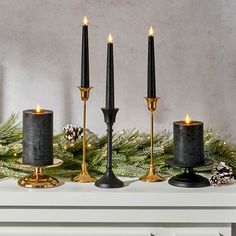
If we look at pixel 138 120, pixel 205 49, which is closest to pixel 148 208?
pixel 138 120

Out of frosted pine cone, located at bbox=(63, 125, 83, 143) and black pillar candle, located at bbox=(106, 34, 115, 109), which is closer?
black pillar candle, located at bbox=(106, 34, 115, 109)

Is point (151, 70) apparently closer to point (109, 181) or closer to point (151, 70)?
point (151, 70)

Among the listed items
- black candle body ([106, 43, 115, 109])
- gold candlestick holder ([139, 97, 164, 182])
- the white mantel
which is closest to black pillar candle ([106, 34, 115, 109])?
black candle body ([106, 43, 115, 109])

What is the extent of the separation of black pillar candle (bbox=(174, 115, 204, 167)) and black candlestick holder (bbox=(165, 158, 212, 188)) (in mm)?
12

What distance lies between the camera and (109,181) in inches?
56.7

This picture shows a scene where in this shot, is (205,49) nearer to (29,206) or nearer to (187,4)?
(187,4)

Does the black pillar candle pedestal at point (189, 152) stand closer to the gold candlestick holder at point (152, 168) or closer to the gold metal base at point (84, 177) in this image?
the gold candlestick holder at point (152, 168)

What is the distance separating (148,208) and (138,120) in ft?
1.26

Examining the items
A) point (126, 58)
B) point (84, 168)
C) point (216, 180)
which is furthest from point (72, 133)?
point (216, 180)

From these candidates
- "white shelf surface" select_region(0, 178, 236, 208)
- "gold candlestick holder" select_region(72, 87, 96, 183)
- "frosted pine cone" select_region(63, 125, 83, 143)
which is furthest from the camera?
"frosted pine cone" select_region(63, 125, 83, 143)

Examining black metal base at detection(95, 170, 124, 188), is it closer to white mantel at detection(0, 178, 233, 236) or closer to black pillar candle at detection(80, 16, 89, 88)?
white mantel at detection(0, 178, 233, 236)

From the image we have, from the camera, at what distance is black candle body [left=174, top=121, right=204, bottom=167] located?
145cm

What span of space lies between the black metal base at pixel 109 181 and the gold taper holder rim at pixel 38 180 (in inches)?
3.9

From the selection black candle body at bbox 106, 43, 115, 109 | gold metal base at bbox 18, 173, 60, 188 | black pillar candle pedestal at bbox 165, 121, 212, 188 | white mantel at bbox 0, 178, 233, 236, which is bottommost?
white mantel at bbox 0, 178, 233, 236
